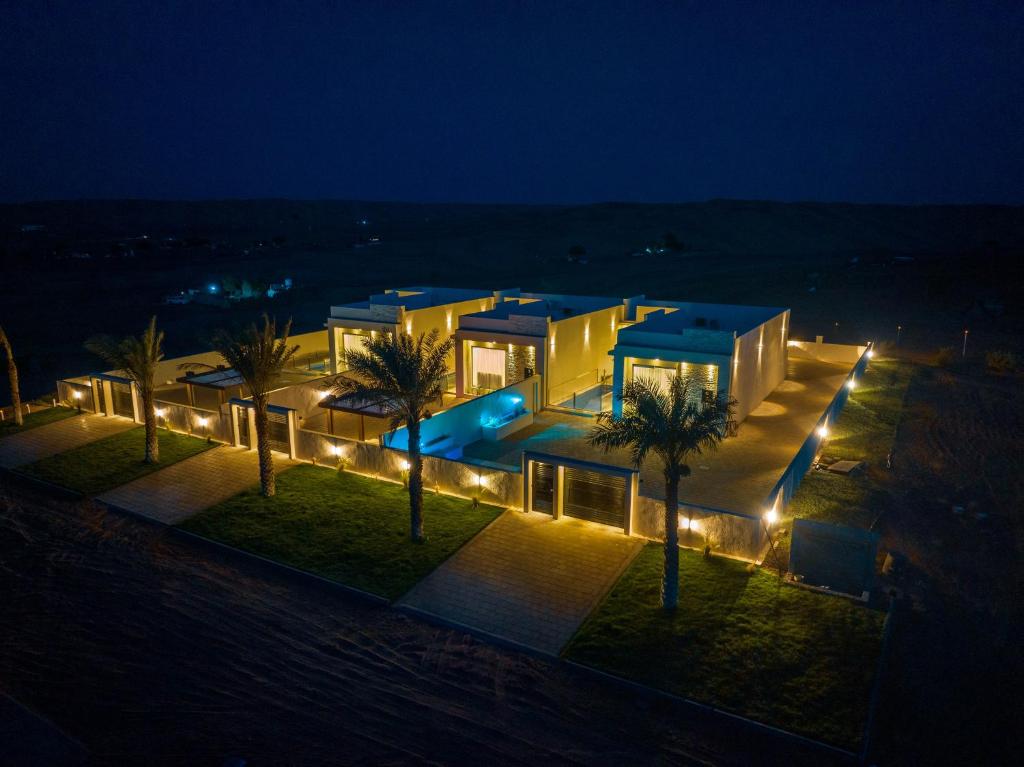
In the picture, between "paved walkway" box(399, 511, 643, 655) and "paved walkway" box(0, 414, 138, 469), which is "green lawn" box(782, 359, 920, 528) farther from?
"paved walkway" box(0, 414, 138, 469)

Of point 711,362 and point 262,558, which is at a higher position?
point 711,362

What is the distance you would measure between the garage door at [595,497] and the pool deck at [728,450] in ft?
2.49

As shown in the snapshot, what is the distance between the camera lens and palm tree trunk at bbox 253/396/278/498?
1756 cm

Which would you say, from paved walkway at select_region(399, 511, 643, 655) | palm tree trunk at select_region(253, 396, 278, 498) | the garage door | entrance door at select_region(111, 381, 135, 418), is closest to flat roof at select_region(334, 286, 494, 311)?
entrance door at select_region(111, 381, 135, 418)

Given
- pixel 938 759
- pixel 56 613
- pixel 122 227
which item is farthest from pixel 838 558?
pixel 122 227

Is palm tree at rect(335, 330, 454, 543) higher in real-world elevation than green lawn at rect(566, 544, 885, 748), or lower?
higher

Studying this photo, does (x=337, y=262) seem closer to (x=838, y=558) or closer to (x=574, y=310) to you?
(x=574, y=310)

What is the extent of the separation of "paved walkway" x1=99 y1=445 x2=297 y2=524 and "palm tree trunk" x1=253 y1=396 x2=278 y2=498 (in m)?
1.00

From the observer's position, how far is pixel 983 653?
11422 mm

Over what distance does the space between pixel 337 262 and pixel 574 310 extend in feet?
187

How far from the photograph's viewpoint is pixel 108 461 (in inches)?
819

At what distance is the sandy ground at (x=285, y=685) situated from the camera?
31.8 feet

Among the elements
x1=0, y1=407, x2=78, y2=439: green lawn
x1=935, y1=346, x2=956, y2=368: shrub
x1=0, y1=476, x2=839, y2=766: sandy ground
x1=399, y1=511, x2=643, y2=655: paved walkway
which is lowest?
x1=0, y1=476, x2=839, y2=766: sandy ground

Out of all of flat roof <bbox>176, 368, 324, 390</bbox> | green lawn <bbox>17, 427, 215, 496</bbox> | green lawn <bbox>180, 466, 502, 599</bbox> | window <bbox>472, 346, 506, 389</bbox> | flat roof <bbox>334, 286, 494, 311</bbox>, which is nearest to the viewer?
green lawn <bbox>180, 466, 502, 599</bbox>
